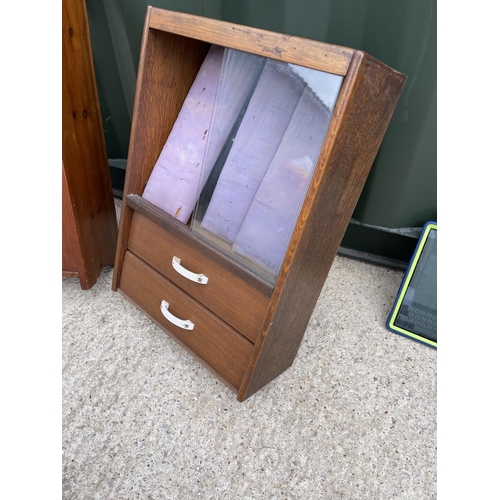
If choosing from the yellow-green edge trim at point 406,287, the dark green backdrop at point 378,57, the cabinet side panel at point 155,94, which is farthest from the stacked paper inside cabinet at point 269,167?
the yellow-green edge trim at point 406,287

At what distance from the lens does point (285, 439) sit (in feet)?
3.09

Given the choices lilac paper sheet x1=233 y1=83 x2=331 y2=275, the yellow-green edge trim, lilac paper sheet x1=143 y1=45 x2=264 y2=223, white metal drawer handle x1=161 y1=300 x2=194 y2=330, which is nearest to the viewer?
lilac paper sheet x1=233 y1=83 x2=331 y2=275

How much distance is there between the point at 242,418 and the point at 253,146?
2.16 ft

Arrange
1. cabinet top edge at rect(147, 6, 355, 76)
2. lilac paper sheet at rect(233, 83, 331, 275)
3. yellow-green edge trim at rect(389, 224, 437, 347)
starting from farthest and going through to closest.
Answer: yellow-green edge trim at rect(389, 224, 437, 347) < lilac paper sheet at rect(233, 83, 331, 275) < cabinet top edge at rect(147, 6, 355, 76)

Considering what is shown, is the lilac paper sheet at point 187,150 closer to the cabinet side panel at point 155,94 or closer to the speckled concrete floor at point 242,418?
the cabinet side panel at point 155,94

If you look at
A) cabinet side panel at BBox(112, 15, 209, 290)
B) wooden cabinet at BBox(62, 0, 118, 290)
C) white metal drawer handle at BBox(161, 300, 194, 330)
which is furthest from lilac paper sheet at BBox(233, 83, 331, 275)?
wooden cabinet at BBox(62, 0, 118, 290)

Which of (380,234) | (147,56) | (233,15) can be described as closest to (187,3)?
(233,15)

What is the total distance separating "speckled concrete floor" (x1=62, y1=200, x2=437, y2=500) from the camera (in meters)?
0.86

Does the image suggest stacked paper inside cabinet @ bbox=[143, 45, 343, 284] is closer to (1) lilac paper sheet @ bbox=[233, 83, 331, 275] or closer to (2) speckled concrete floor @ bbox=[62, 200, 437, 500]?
(1) lilac paper sheet @ bbox=[233, 83, 331, 275]

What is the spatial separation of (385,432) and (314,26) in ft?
3.46

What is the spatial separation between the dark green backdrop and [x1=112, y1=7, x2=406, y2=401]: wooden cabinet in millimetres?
267

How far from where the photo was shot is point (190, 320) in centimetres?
103

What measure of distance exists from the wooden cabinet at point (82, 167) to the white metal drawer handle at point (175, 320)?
33 cm

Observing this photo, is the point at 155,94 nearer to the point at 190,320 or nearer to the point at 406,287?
the point at 190,320
